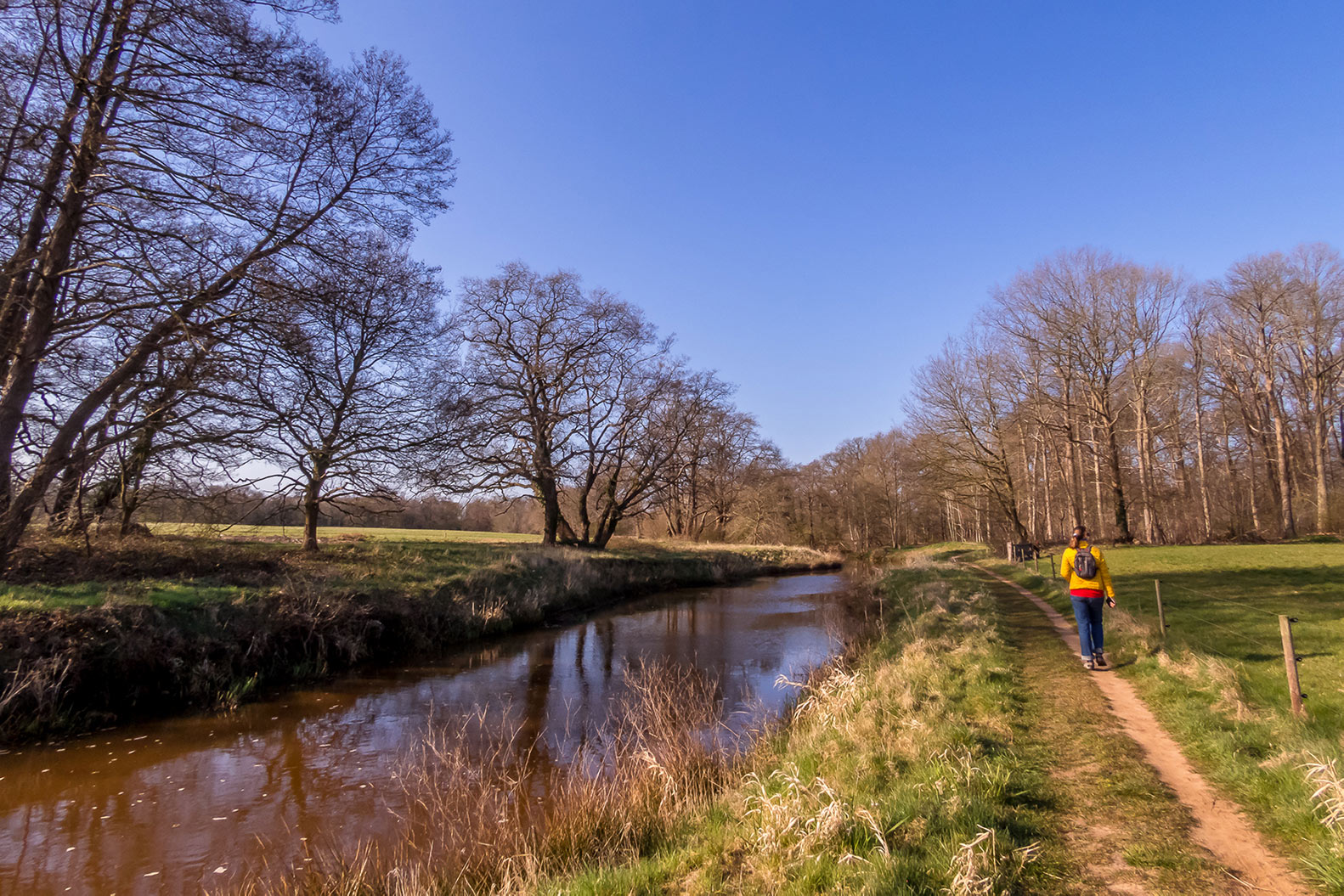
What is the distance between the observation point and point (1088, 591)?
8312 mm

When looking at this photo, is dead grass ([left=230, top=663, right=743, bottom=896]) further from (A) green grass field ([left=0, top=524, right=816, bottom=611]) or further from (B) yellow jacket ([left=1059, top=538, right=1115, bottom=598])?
(A) green grass field ([left=0, top=524, right=816, bottom=611])

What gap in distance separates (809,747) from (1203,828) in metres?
2.94

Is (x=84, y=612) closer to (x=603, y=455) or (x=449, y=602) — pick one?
(x=449, y=602)

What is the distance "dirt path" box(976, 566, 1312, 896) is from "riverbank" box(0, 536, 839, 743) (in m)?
10.3

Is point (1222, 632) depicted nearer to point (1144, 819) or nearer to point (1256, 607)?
point (1256, 607)

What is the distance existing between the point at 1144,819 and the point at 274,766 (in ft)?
26.8

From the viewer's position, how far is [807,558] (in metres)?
35.8

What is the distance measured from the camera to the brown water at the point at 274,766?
5172mm

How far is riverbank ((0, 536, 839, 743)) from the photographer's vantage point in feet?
25.8

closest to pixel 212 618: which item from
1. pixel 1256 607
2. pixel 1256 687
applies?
pixel 1256 687

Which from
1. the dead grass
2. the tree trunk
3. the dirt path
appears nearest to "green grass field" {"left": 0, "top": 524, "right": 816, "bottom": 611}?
the dead grass

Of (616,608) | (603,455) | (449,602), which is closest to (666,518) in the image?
(603,455)

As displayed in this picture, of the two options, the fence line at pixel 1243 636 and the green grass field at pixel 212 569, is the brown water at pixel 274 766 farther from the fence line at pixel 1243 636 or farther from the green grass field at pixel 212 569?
the fence line at pixel 1243 636

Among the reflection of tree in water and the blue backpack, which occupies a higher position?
the blue backpack
